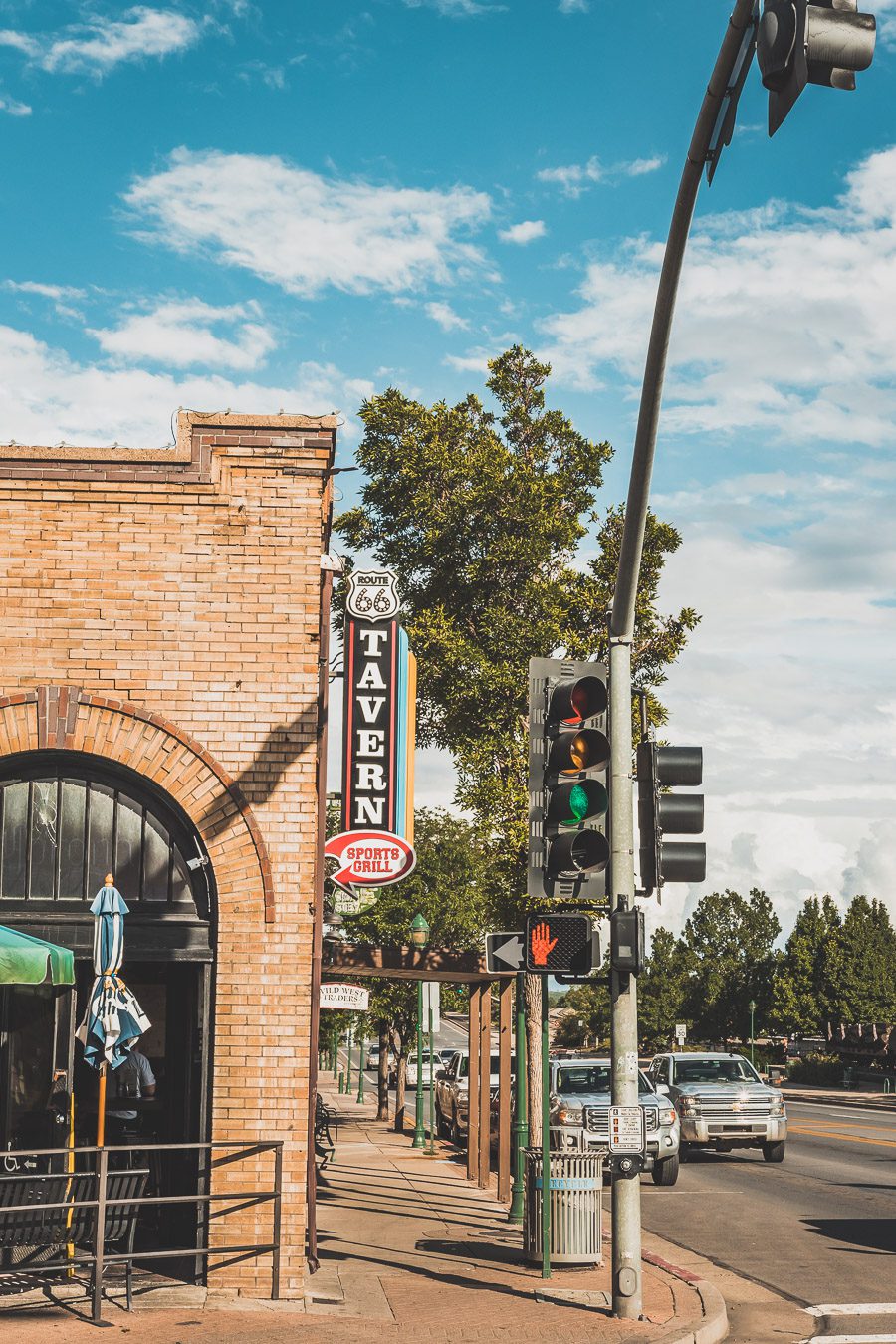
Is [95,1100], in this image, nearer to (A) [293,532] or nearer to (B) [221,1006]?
(B) [221,1006]

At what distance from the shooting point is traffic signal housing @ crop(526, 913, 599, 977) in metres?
10.7

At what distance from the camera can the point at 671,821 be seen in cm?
1051

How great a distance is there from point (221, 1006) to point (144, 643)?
9.91ft

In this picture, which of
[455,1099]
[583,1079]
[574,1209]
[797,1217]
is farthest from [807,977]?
[574,1209]

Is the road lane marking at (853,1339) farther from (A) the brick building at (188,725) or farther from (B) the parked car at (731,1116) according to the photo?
(B) the parked car at (731,1116)

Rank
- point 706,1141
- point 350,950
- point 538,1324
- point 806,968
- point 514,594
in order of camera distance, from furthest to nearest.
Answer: point 806,968
point 706,1141
point 514,594
point 350,950
point 538,1324

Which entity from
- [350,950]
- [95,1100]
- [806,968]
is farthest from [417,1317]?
[806,968]

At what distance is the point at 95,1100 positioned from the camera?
41.2 feet

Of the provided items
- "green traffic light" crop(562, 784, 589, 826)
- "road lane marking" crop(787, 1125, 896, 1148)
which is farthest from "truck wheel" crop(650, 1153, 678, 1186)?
"green traffic light" crop(562, 784, 589, 826)

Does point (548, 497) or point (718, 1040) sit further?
point (718, 1040)

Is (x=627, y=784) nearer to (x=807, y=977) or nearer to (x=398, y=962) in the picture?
(x=398, y=962)

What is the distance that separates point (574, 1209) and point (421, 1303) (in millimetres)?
1997

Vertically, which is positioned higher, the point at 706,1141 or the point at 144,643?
the point at 144,643

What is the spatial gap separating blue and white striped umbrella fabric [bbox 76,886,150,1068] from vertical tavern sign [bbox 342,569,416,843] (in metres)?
2.41
